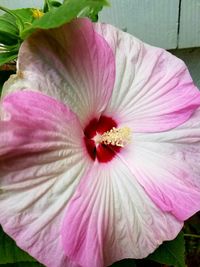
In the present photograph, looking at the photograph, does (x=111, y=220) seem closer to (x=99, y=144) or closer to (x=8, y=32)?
(x=99, y=144)

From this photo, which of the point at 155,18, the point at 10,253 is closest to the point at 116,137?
the point at 10,253

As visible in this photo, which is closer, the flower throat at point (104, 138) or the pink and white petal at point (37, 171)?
the pink and white petal at point (37, 171)

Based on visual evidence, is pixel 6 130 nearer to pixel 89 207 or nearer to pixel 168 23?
pixel 89 207

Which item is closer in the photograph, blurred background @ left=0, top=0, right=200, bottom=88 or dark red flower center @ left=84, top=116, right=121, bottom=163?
dark red flower center @ left=84, top=116, right=121, bottom=163

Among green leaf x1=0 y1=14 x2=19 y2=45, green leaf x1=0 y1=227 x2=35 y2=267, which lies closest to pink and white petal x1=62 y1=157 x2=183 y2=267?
green leaf x1=0 y1=227 x2=35 y2=267

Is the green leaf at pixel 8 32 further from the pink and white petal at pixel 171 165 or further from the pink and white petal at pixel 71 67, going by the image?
the pink and white petal at pixel 171 165

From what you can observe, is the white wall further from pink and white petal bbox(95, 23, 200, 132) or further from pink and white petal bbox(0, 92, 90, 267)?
pink and white petal bbox(0, 92, 90, 267)

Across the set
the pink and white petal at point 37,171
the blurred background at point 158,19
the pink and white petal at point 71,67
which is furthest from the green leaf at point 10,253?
the blurred background at point 158,19
